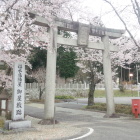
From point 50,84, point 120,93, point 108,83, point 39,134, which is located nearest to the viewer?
point 39,134

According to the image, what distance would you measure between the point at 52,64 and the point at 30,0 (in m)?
3.22

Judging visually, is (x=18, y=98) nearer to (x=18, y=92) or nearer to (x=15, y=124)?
(x=18, y=92)

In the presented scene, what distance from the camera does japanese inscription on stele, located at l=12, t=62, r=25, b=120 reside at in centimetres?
878

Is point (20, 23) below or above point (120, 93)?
above

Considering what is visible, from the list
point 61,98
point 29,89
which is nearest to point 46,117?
point 61,98

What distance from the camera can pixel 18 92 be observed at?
29.3ft

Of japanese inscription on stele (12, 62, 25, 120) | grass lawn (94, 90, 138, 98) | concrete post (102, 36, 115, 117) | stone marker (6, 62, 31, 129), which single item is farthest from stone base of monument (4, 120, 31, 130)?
grass lawn (94, 90, 138, 98)

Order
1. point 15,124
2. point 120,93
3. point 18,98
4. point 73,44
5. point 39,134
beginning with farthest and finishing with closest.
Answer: point 120,93
point 73,44
point 18,98
point 15,124
point 39,134

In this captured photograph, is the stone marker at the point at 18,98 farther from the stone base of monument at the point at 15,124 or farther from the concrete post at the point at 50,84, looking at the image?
the concrete post at the point at 50,84

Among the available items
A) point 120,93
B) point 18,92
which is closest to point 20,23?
point 18,92

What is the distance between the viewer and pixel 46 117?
1023cm

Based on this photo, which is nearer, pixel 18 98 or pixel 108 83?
pixel 18 98

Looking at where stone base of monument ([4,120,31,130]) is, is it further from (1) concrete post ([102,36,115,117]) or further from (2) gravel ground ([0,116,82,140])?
(1) concrete post ([102,36,115,117])

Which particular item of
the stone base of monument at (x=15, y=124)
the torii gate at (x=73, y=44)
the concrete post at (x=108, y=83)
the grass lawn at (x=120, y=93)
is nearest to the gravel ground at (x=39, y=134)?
the stone base of monument at (x=15, y=124)
